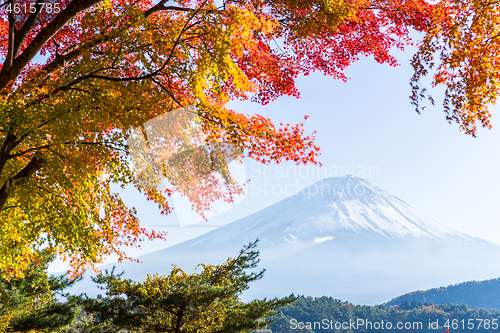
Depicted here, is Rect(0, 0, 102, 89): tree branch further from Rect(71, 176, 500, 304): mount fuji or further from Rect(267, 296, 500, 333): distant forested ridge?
Rect(71, 176, 500, 304): mount fuji

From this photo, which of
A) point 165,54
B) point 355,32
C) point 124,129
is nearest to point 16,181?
point 124,129

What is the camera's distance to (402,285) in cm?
16988

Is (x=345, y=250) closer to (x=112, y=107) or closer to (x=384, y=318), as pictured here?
(x=384, y=318)

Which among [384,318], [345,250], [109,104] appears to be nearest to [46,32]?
[109,104]

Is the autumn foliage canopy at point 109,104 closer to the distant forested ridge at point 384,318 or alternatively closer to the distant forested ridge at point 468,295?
the distant forested ridge at point 384,318

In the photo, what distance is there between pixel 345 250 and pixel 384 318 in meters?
132

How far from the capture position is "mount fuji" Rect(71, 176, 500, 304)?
158500 mm

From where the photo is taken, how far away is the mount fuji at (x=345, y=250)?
158 m

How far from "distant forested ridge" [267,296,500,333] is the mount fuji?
9245 centimetres

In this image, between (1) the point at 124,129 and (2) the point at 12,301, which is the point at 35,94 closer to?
(1) the point at 124,129

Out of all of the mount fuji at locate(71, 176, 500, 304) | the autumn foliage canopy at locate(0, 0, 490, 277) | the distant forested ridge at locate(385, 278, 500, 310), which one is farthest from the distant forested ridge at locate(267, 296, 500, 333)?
the mount fuji at locate(71, 176, 500, 304)

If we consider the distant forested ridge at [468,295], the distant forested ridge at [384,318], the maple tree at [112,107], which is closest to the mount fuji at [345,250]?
the distant forested ridge at [468,295]

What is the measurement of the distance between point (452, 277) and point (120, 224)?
216 m

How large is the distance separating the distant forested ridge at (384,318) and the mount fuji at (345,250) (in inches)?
3640
